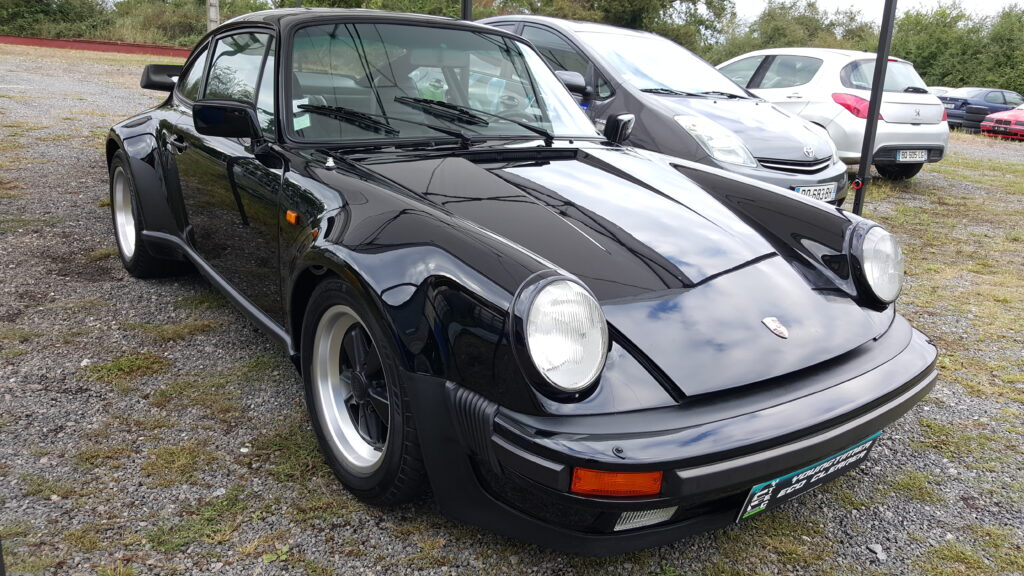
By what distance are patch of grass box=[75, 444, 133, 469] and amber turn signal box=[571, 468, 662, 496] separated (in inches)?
62.3

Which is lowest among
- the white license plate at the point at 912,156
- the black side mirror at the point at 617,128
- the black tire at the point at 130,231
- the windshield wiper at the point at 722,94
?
the black tire at the point at 130,231

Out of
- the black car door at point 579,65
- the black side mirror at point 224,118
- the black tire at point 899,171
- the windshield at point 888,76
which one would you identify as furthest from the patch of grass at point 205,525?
the black tire at point 899,171

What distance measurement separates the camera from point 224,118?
249 centimetres

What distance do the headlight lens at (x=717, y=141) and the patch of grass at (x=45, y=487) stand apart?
13.5 feet

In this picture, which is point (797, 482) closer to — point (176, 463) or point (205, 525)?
point (205, 525)

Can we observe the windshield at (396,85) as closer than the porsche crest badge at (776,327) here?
No

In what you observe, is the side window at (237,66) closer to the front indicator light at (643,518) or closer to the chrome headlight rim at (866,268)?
the front indicator light at (643,518)

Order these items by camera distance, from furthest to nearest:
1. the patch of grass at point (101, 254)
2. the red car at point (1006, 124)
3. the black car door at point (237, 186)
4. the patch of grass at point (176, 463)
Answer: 1. the red car at point (1006, 124)
2. the patch of grass at point (101, 254)
3. the black car door at point (237, 186)
4. the patch of grass at point (176, 463)

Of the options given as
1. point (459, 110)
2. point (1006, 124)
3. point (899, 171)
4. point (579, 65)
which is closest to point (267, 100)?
point (459, 110)

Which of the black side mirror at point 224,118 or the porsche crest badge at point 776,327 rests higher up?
the black side mirror at point 224,118

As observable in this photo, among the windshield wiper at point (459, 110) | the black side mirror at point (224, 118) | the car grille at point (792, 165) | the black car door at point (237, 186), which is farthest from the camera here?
the car grille at point (792, 165)

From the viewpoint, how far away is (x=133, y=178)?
12.1ft

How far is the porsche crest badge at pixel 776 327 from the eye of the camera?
6.33 ft

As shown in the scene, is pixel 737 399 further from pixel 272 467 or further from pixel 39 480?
pixel 39 480
